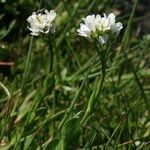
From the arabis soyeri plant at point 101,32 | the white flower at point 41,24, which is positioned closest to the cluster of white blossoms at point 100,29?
the arabis soyeri plant at point 101,32

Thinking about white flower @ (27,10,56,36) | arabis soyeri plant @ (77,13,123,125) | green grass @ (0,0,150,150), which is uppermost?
white flower @ (27,10,56,36)

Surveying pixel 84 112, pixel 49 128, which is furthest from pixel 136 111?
pixel 84 112

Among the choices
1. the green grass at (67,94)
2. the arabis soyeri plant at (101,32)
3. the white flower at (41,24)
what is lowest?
the green grass at (67,94)

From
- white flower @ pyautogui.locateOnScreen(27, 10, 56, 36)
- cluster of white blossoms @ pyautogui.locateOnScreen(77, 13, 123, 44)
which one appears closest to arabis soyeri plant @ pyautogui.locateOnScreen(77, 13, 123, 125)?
cluster of white blossoms @ pyautogui.locateOnScreen(77, 13, 123, 44)

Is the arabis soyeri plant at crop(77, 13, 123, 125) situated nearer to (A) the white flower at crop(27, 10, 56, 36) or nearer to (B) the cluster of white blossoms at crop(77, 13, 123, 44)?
(B) the cluster of white blossoms at crop(77, 13, 123, 44)

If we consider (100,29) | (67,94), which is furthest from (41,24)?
(67,94)

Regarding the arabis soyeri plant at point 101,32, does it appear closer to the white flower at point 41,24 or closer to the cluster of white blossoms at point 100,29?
the cluster of white blossoms at point 100,29

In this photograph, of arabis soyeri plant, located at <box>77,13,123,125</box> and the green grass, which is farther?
the green grass

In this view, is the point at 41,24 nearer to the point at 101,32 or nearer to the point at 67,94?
the point at 101,32
